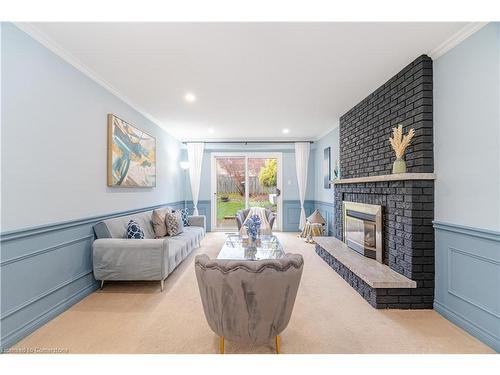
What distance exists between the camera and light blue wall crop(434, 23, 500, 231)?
191 cm

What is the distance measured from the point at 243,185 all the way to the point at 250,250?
3.79 meters

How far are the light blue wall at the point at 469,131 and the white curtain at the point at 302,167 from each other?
424 centimetres

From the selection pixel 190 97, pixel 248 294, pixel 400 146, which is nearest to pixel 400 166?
pixel 400 146

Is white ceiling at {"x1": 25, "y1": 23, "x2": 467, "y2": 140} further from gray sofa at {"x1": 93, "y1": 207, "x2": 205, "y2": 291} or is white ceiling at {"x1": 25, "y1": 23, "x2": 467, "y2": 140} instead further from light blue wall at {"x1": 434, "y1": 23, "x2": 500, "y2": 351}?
gray sofa at {"x1": 93, "y1": 207, "x2": 205, "y2": 291}

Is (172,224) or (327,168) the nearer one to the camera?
(172,224)

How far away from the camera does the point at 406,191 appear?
260 cm

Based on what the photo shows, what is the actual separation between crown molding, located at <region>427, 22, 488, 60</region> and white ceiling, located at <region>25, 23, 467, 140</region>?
0.14ft

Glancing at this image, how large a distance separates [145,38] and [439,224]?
3206mm

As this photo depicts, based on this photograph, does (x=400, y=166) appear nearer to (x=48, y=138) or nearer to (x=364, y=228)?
(x=364, y=228)

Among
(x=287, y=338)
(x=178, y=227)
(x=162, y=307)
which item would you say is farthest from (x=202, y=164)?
(x=287, y=338)

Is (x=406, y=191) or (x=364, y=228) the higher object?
(x=406, y=191)

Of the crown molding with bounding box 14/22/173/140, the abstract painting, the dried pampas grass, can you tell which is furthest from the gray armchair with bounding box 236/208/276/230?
the dried pampas grass

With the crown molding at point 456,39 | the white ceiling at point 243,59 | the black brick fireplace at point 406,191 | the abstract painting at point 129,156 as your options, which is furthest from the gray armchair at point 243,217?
the crown molding at point 456,39

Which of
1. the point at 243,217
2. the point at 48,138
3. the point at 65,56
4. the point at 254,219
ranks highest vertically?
the point at 65,56
